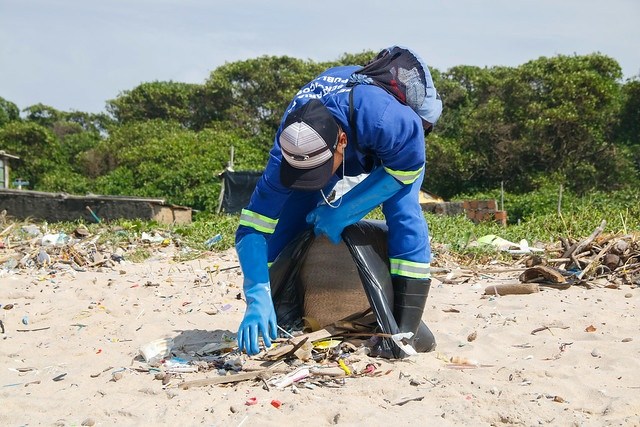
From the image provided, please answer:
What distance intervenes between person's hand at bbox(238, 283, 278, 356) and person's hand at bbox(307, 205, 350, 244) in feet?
1.21

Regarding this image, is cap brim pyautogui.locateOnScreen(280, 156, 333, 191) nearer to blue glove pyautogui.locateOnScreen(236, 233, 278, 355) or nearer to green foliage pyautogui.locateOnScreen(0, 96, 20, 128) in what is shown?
blue glove pyautogui.locateOnScreen(236, 233, 278, 355)

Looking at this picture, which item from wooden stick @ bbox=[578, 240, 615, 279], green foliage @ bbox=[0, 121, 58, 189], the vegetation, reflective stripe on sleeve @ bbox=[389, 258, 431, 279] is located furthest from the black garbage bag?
green foliage @ bbox=[0, 121, 58, 189]

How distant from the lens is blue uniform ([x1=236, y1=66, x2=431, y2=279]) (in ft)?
9.87

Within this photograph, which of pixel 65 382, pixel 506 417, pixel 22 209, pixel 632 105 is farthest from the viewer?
pixel 632 105

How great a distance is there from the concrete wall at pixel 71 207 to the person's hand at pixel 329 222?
8.25 m

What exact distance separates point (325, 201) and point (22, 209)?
9569 millimetres

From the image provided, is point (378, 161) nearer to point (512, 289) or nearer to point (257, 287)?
point (257, 287)

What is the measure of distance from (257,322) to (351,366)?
456 millimetres

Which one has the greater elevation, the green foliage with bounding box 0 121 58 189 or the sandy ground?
the green foliage with bounding box 0 121 58 189

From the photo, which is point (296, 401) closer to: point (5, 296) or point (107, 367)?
point (107, 367)

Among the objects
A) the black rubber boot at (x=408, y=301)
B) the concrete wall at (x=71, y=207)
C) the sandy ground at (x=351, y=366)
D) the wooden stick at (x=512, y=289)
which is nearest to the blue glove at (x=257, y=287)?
the sandy ground at (x=351, y=366)

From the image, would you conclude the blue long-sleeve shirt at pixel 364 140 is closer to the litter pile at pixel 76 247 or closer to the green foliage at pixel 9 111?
the litter pile at pixel 76 247

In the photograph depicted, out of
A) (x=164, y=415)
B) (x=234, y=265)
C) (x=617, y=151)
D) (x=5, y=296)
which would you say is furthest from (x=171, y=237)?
(x=617, y=151)

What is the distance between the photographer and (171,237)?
27.6 ft
